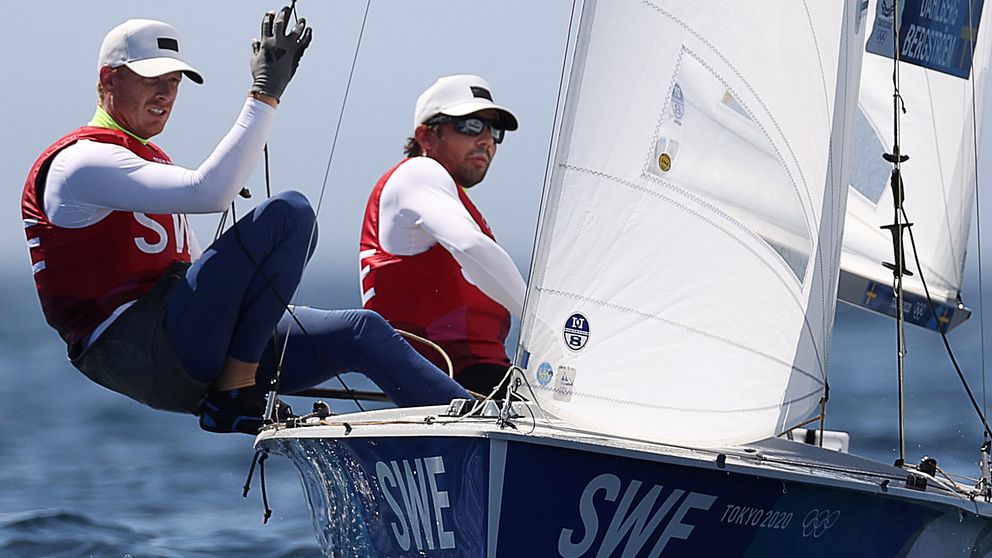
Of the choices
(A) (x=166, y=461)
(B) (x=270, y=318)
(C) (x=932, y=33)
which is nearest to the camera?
(B) (x=270, y=318)

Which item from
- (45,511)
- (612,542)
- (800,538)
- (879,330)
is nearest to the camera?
(612,542)

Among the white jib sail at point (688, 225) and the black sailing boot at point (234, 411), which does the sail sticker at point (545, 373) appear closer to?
the white jib sail at point (688, 225)

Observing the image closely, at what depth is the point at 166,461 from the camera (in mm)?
9352

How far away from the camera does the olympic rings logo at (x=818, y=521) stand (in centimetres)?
354

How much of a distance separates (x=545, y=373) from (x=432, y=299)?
1170mm

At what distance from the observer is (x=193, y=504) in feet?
25.4

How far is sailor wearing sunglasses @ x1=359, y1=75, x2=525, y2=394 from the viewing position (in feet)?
14.4

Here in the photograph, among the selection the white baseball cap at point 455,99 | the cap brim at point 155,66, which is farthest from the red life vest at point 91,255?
the white baseball cap at point 455,99

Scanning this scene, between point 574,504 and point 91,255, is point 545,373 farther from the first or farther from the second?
point 91,255

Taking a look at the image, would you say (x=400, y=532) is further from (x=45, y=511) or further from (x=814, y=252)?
(x=45, y=511)

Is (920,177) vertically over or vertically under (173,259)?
over

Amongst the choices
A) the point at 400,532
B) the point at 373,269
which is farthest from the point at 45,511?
the point at 400,532

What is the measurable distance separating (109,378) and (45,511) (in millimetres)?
2888

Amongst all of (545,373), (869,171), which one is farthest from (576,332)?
(869,171)
